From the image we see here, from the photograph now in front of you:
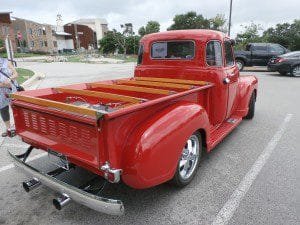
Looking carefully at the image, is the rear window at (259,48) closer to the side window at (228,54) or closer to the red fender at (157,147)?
the side window at (228,54)

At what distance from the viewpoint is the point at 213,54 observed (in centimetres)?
466

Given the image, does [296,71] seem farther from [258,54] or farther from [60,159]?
[60,159]

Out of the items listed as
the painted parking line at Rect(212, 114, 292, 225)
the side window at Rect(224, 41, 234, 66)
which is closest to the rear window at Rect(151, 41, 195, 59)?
the side window at Rect(224, 41, 234, 66)

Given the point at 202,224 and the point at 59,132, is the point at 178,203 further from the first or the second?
the point at 59,132

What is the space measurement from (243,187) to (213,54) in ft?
6.92

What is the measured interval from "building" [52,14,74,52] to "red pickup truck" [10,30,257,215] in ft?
258

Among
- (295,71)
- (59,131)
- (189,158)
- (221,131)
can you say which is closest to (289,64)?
(295,71)

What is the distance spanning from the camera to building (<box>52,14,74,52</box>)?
79631 millimetres

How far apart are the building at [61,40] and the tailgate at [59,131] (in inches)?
3124

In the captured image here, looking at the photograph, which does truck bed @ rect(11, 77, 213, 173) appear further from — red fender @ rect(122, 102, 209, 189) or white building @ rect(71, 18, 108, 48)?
white building @ rect(71, 18, 108, 48)

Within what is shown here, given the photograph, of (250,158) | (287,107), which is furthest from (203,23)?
(250,158)

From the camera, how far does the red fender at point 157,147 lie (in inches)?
106

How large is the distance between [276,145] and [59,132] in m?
3.66

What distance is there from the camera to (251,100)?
631 cm
